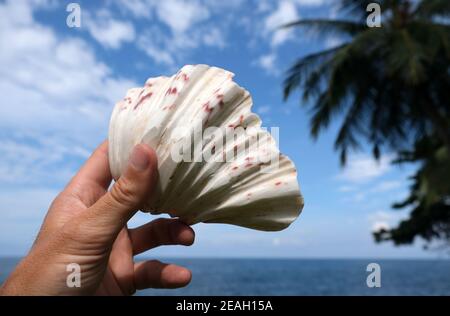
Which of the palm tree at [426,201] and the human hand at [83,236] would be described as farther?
the palm tree at [426,201]

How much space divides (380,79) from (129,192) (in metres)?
14.1

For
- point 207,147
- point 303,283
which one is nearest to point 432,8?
point 207,147

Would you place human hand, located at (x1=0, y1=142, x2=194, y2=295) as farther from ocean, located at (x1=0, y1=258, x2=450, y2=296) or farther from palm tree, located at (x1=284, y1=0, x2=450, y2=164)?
palm tree, located at (x1=284, y1=0, x2=450, y2=164)

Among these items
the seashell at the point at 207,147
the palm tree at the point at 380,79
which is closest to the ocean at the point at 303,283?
the seashell at the point at 207,147

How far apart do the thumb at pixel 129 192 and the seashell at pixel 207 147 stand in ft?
0.27

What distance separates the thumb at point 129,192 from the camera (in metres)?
1.66

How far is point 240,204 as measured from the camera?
71.9 inches

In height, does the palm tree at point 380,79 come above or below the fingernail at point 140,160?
above

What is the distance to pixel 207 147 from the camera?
5.76 feet

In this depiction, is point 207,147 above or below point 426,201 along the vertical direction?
below

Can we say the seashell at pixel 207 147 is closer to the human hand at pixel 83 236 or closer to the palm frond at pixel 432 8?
the human hand at pixel 83 236

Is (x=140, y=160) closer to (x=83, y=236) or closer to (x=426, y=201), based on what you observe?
(x=83, y=236)
